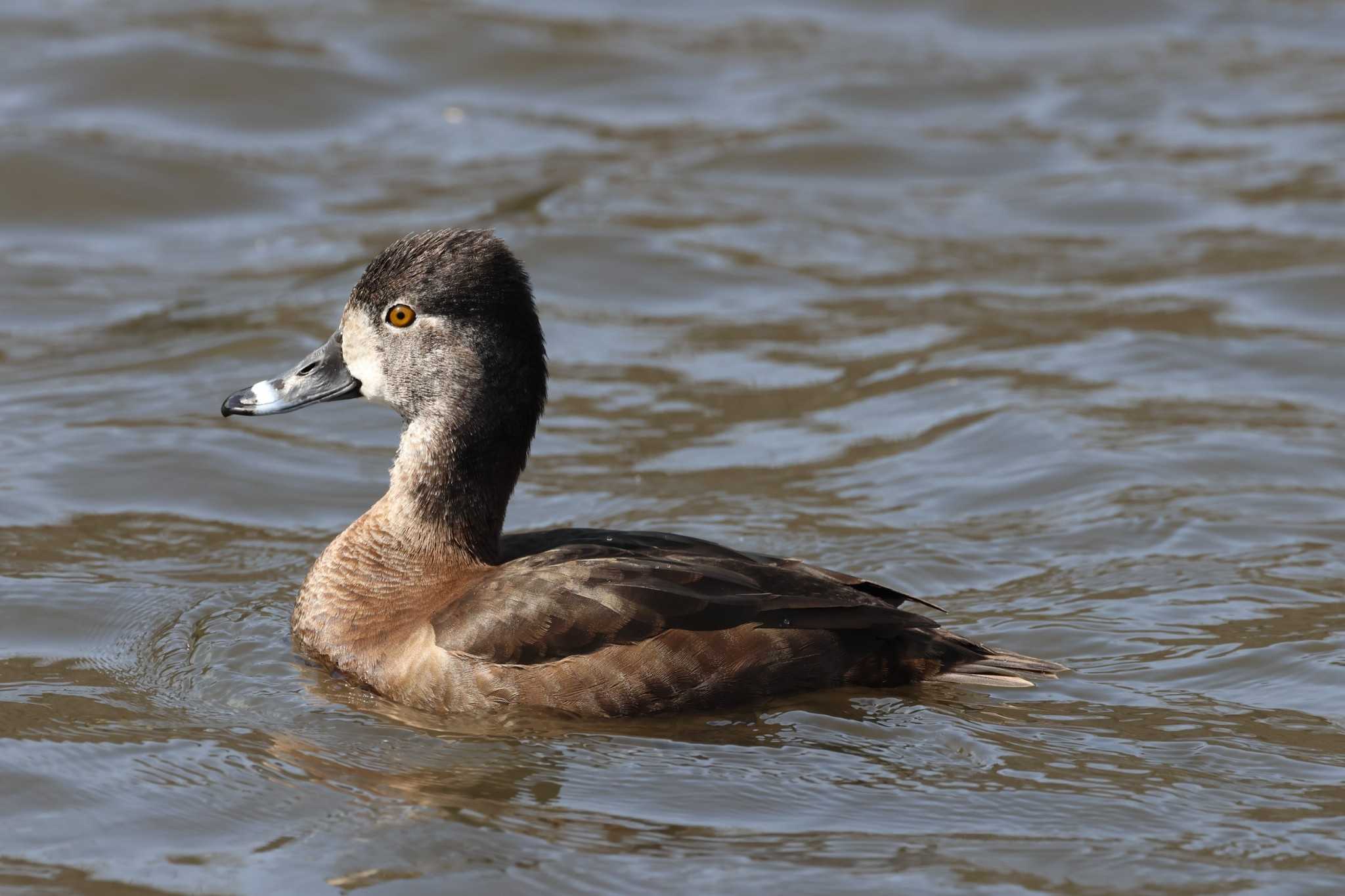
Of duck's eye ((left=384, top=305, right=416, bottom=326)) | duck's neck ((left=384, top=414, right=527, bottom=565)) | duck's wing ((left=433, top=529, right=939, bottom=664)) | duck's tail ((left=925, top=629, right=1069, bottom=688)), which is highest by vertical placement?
duck's eye ((left=384, top=305, right=416, bottom=326))

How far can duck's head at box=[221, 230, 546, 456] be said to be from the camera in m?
6.48

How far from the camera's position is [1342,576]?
7406mm

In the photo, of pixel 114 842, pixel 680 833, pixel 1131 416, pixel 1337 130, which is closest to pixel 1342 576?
pixel 1131 416

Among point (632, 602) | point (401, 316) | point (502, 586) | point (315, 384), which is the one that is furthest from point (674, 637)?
point (315, 384)

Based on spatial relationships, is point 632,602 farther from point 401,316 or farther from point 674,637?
point 401,316

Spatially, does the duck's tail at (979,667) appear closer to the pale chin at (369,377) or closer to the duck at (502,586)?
the duck at (502,586)

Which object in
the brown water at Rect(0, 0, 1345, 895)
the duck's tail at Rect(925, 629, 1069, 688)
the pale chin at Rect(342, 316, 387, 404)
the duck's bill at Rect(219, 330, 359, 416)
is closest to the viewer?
the brown water at Rect(0, 0, 1345, 895)

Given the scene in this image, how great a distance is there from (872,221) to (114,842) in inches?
314

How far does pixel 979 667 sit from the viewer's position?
20.4ft

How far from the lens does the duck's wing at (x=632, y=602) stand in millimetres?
5969

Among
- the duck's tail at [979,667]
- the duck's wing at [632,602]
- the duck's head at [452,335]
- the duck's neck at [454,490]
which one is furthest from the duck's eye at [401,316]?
the duck's tail at [979,667]

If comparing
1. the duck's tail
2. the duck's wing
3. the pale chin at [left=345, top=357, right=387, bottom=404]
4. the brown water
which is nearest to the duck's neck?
the pale chin at [left=345, top=357, right=387, bottom=404]

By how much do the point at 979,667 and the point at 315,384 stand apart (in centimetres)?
249

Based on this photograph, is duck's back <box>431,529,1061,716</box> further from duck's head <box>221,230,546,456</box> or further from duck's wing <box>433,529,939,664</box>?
duck's head <box>221,230,546,456</box>
